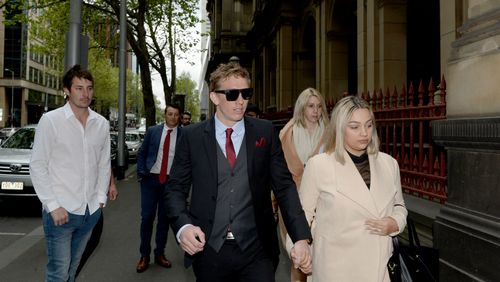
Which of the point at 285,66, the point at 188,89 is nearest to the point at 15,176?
the point at 285,66

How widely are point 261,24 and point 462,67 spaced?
22.2m

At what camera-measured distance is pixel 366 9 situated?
11836mm

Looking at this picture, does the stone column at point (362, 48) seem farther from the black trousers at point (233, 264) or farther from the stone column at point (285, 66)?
the black trousers at point (233, 264)

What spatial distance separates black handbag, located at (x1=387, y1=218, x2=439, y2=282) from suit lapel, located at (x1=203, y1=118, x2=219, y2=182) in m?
1.24

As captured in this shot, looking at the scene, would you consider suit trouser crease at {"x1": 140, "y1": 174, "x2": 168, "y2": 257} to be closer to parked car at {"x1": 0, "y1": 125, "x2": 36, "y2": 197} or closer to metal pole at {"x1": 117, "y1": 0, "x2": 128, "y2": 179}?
parked car at {"x1": 0, "y1": 125, "x2": 36, "y2": 197}

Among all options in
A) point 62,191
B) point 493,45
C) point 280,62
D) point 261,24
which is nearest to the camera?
point 62,191

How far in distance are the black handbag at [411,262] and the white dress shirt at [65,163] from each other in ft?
7.73

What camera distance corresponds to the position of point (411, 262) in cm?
308

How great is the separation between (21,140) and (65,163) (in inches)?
325

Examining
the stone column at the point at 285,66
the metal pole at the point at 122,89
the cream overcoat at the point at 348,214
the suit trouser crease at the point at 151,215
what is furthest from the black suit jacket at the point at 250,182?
the stone column at the point at 285,66

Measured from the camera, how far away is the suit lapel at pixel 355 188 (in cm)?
283

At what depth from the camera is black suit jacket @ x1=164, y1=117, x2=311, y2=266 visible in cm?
270

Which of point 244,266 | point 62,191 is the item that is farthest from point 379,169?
point 62,191

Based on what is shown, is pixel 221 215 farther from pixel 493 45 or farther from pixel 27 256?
pixel 27 256
